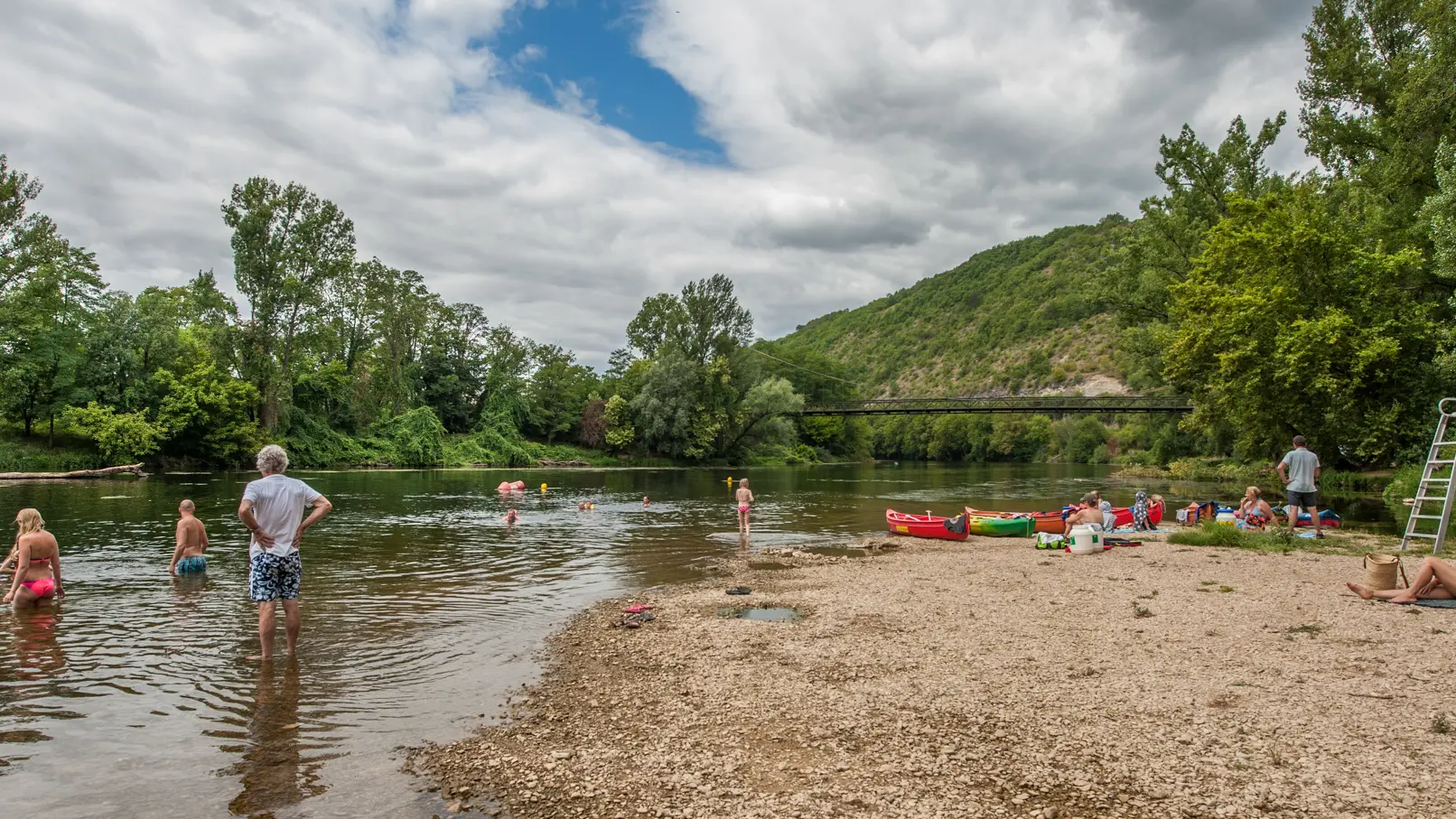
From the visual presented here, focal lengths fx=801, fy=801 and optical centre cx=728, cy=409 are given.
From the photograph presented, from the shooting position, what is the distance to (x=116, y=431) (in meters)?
48.7

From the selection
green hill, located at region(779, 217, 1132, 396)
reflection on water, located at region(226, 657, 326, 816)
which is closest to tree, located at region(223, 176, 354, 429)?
reflection on water, located at region(226, 657, 326, 816)

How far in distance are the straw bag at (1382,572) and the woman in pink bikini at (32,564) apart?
60.2 ft

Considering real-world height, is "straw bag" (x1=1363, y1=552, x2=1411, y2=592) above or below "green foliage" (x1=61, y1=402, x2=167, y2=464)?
below

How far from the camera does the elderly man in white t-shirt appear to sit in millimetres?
8320

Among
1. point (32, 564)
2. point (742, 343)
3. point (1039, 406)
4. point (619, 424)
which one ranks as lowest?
point (32, 564)

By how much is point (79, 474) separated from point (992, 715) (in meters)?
53.9

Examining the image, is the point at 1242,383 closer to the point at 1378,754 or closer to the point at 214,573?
the point at 1378,754

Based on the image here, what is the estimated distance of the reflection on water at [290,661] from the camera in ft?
19.1

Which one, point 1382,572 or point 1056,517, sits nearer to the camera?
point 1382,572

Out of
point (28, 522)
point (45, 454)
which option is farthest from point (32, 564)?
point (45, 454)

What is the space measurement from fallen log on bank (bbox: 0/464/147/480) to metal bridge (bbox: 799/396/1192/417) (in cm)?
6241

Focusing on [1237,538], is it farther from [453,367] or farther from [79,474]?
[453,367]

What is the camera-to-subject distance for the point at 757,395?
82.3m

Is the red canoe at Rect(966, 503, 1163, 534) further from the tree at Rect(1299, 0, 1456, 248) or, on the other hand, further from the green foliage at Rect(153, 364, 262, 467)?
the green foliage at Rect(153, 364, 262, 467)
